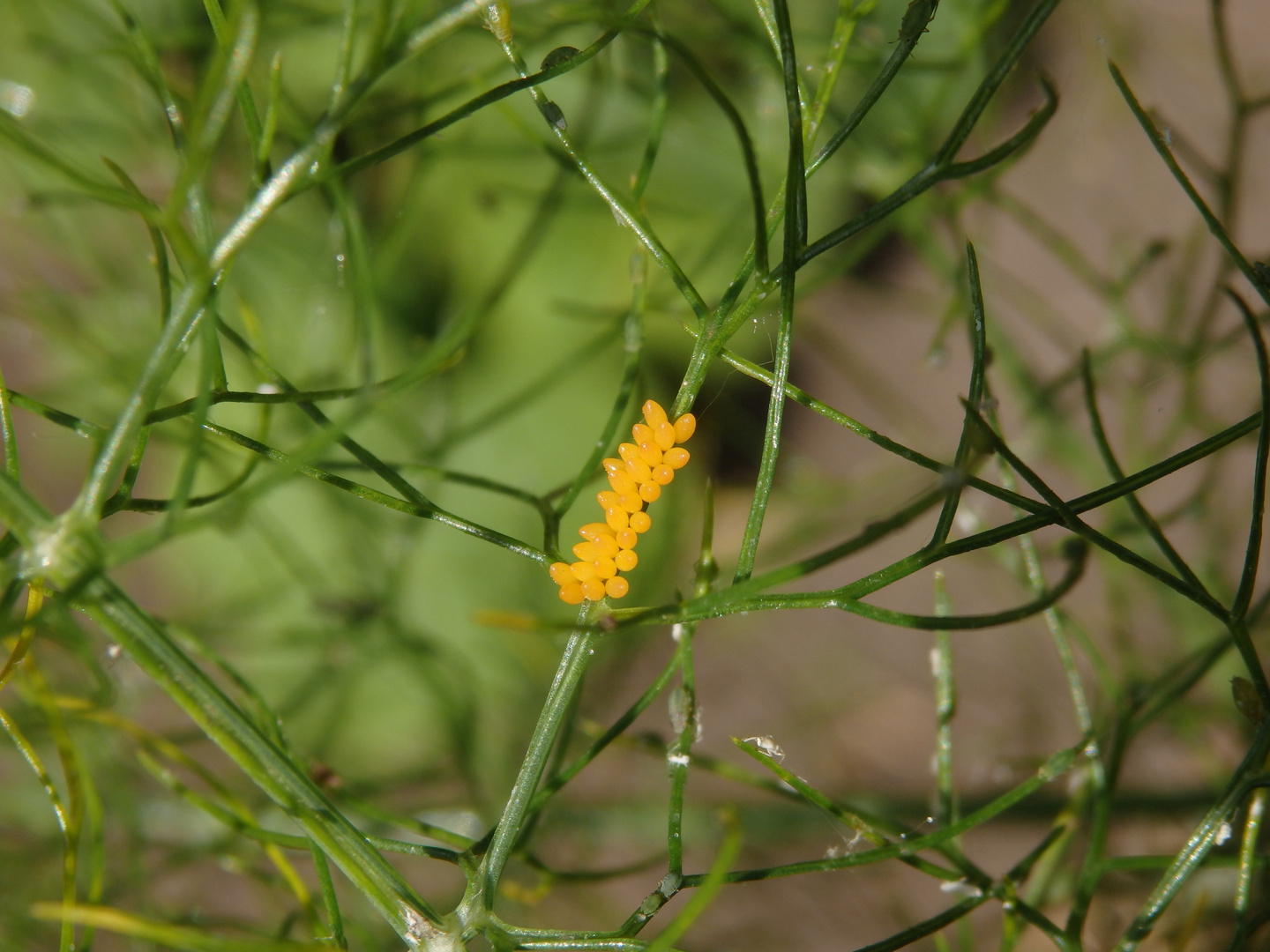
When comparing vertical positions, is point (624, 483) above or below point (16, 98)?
below

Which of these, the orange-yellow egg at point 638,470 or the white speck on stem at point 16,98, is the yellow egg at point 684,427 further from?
the white speck on stem at point 16,98

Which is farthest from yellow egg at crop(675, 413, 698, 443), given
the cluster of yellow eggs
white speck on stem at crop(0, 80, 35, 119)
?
white speck on stem at crop(0, 80, 35, 119)

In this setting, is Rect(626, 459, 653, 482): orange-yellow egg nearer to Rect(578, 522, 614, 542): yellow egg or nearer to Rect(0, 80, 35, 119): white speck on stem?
Rect(578, 522, 614, 542): yellow egg

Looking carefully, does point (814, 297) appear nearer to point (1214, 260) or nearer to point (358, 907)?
point (1214, 260)

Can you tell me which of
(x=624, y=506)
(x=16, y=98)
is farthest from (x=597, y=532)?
(x=16, y=98)

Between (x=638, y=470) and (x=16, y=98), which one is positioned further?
(x=16, y=98)

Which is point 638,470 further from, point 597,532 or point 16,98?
point 16,98

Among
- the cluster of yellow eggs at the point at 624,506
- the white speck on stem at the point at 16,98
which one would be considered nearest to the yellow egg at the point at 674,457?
the cluster of yellow eggs at the point at 624,506

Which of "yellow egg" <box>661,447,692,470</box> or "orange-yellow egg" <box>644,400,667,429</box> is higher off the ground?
Result: "orange-yellow egg" <box>644,400,667,429</box>

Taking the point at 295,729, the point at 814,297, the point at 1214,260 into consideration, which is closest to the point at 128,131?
the point at 295,729
